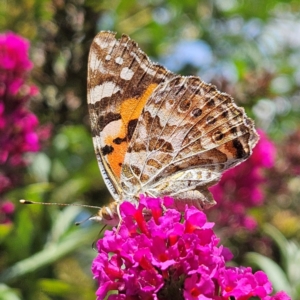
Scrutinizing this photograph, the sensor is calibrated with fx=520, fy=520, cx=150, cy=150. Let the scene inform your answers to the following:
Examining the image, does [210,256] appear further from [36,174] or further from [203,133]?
[36,174]

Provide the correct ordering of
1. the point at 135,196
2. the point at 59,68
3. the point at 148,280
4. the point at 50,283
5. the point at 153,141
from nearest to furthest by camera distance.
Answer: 1. the point at 148,280
2. the point at 135,196
3. the point at 153,141
4. the point at 50,283
5. the point at 59,68

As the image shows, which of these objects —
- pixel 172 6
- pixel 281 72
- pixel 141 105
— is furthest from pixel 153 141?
pixel 172 6

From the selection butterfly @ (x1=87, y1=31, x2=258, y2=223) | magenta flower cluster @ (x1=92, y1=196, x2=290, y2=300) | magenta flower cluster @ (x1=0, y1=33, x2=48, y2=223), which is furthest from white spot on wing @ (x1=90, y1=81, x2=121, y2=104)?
magenta flower cluster @ (x1=0, y1=33, x2=48, y2=223)

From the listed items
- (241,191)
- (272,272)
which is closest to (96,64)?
(241,191)

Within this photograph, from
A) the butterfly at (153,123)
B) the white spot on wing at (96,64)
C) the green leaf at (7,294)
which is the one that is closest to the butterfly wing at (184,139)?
the butterfly at (153,123)

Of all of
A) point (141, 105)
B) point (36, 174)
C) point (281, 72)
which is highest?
point (141, 105)

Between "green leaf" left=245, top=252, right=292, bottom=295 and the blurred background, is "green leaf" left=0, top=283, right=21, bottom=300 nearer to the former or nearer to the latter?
the blurred background

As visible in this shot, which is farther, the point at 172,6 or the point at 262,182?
the point at 172,6
